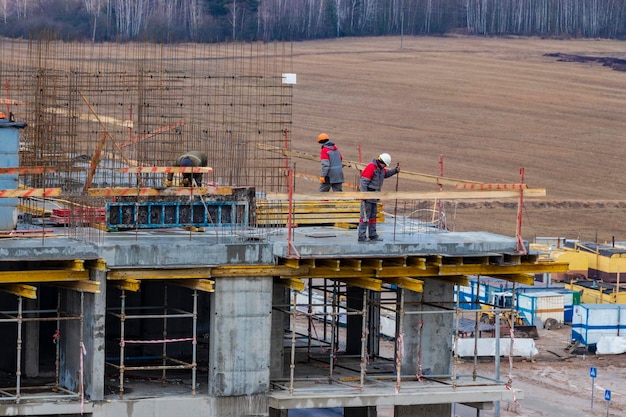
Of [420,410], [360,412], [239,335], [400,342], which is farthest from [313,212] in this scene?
[360,412]

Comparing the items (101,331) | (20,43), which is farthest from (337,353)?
(20,43)

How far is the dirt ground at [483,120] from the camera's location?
74.8 meters

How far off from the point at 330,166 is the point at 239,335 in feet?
19.1

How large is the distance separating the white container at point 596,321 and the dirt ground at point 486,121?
2.35 ft

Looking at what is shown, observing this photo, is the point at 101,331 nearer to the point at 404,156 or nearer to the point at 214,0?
the point at 404,156

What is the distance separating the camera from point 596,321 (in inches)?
2068

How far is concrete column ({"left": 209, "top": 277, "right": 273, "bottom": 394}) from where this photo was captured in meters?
29.8

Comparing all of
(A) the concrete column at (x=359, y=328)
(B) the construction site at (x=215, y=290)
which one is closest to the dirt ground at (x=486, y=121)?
(A) the concrete column at (x=359, y=328)

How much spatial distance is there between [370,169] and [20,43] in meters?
56.8

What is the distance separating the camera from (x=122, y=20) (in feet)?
328

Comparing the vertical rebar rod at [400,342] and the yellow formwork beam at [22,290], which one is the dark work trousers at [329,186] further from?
the yellow formwork beam at [22,290]

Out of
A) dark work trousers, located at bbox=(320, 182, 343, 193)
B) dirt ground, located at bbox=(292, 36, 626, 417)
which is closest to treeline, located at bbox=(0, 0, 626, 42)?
dirt ground, located at bbox=(292, 36, 626, 417)

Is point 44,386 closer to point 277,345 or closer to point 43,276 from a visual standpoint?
point 43,276

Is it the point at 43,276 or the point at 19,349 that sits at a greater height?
the point at 43,276
